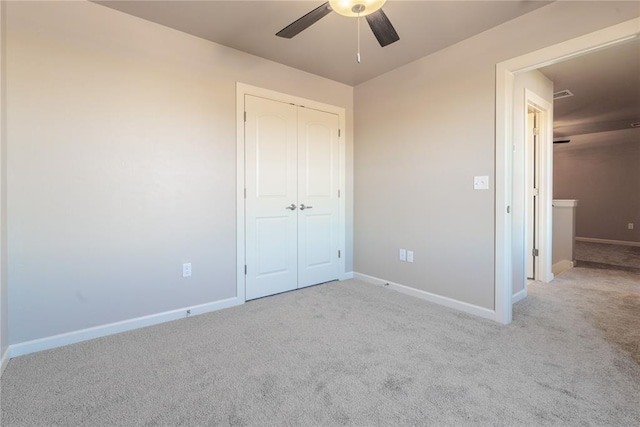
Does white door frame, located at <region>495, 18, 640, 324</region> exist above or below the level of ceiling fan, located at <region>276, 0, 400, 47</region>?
below

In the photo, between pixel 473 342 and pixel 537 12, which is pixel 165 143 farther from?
pixel 537 12

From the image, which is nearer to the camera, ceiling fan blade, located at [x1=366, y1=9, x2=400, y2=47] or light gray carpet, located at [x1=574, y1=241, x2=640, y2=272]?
ceiling fan blade, located at [x1=366, y1=9, x2=400, y2=47]

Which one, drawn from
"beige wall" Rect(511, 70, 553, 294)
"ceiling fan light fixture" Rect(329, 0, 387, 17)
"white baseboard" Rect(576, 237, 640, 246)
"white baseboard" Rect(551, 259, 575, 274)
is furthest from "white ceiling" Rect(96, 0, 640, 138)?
"white baseboard" Rect(576, 237, 640, 246)

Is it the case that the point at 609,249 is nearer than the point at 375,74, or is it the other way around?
the point at 375,74

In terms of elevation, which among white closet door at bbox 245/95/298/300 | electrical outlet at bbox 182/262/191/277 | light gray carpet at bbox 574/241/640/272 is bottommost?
light gray carpet at bbox 574/241/640/272

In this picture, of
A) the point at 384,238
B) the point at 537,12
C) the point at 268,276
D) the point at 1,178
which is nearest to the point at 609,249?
the point at 384,238

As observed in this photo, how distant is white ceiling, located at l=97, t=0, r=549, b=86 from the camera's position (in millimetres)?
2232

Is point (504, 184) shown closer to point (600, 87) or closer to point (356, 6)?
point (356, 6)

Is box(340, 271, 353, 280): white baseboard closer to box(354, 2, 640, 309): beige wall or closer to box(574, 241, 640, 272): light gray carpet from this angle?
box(354, 2, 640, 309): beige wall

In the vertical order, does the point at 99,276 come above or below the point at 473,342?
above

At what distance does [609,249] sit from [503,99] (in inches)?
222

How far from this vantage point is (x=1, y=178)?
188 centimetres

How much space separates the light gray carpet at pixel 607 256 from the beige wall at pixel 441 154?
3238 mm

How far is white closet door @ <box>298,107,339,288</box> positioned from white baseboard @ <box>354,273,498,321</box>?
53 cm
